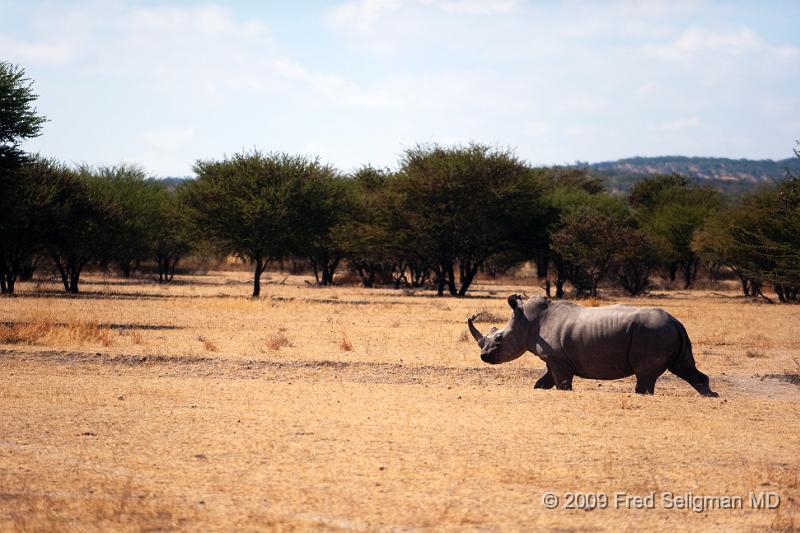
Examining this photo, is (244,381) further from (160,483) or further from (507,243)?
(507,243)

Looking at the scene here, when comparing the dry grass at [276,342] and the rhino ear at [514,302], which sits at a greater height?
the rhino ear at [514,302]

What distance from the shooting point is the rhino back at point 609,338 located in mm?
14039

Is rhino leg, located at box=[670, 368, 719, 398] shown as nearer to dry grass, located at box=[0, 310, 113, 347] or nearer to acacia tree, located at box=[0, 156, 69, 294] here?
dry grass, located at box=[0, 310, 113, 347]

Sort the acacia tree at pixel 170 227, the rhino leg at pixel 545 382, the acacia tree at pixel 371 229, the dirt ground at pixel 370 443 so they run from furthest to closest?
the acacia tree at pixel 371 229
the acacia tree at pixel 170 227
the rhino leg at pixel 545 382
the dirt ground at pixel 370 443

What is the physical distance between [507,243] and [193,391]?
4229cm

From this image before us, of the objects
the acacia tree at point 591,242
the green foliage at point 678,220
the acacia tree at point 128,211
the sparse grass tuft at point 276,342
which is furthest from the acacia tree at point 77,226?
the green foliage at point 678,220

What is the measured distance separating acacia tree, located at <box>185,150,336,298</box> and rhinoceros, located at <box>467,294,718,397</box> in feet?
103

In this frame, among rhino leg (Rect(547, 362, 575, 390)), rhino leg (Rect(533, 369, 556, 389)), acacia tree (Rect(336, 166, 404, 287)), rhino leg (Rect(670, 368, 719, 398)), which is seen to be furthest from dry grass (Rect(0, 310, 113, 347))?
acacia tree (Rect(336, 166, 404, 287))

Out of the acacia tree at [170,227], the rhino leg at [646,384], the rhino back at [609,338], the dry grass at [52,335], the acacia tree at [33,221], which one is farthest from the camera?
the acacia tree at [170,227]

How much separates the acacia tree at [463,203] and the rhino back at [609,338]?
1392 inches

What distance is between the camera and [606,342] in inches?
563

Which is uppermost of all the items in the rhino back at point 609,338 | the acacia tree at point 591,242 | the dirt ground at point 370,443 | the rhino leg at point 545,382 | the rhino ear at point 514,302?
the acacia tree at point 591,242

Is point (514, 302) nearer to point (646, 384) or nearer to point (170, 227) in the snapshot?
point (646, 384)

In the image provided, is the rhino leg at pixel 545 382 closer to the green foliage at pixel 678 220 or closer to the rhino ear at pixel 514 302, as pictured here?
the rhino ear at pixel 514 302
